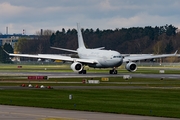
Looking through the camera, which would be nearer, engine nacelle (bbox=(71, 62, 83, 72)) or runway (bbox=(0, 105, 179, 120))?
runway (bbox=(0, 105, 179, 120))

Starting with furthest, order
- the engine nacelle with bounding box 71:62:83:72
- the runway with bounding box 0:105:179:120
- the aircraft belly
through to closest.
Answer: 1. the engine nacelle with bounding box 71:62:83:72
2. the aircraft belly
3. the runway with bounding box 0:105:179:120

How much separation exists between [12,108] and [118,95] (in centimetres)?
1560

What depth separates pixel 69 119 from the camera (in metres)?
40.2

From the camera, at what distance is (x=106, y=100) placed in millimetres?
54812

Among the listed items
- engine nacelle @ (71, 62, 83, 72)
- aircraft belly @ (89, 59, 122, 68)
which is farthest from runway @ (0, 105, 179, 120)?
engine nacelle @ (71, 62, 83, 72)

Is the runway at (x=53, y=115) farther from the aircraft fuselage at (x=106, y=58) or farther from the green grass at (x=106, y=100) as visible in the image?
the aircraft fuselage at (x=106, y=58)

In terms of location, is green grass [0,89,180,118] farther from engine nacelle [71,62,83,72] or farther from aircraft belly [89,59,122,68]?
engine nacelle [71,62,83,72]

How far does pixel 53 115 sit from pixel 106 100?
12898mm

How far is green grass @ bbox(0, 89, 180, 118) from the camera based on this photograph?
1844 inches

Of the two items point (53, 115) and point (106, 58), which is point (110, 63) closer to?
point (106, 58)

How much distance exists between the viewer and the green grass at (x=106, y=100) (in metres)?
46.8

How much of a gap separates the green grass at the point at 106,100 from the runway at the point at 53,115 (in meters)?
1.99

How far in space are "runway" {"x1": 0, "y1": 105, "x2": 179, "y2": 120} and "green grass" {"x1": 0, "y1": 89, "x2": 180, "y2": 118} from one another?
1.99 metres

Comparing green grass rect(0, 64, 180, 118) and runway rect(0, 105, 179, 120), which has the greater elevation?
green grass rect(0, 64, 180, 118)
